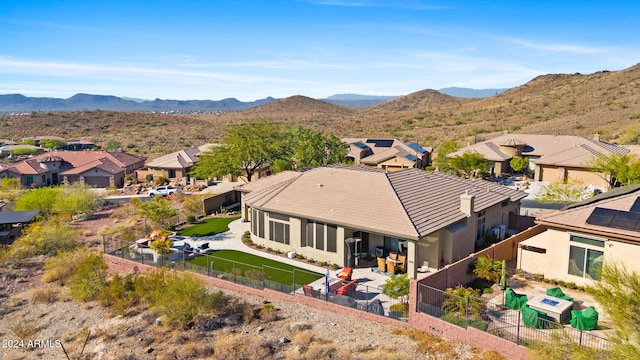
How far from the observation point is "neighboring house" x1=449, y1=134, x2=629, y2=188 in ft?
143

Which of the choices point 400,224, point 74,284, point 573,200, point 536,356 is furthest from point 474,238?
point 74,284

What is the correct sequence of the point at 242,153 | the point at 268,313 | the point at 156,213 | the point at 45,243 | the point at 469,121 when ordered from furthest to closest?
the point at 469,121 < the point at 242,153 < the point at 156,213 < the point at 45,243 < the point at 268,313

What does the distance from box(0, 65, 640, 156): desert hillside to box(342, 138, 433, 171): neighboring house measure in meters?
19.4

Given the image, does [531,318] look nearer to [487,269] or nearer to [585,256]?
[487,269]

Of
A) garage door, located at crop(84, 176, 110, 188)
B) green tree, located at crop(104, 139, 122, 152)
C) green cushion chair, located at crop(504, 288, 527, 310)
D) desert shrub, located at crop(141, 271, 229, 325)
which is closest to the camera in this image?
green cushion chair, located at crop(504, 288, 527, 310)

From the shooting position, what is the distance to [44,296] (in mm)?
24094

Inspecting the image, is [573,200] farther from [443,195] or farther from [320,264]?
[320,264]

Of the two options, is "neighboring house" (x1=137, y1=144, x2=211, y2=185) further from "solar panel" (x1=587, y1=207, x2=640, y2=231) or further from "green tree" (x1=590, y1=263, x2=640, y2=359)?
"green tree" (x1=590, y1=263, x2=640, y2=359)

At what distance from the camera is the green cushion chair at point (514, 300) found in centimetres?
1809

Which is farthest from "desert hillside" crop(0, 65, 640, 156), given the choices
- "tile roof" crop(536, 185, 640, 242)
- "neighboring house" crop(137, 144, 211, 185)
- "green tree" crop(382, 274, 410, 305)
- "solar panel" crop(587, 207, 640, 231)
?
"green tree" crop(382, 274, 410, 305)

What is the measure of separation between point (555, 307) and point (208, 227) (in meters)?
22.2

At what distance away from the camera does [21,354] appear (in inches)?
760

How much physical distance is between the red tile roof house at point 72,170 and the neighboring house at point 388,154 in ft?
93.6

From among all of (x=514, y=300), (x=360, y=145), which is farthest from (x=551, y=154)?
(x=514, y=300)
